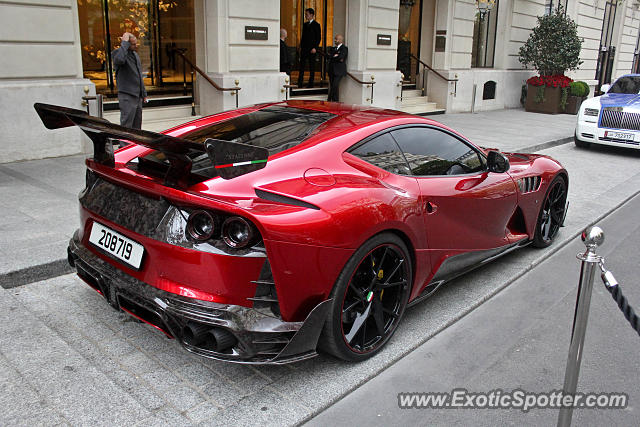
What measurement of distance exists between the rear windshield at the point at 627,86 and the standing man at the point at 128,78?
1082cm

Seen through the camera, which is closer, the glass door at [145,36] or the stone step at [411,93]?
the glass door at [145,36]

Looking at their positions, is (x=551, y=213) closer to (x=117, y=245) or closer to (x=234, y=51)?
(x=117, y=245)

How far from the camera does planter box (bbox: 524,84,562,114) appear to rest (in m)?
19.6

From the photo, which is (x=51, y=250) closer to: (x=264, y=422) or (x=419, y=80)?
(x=264, y=422)

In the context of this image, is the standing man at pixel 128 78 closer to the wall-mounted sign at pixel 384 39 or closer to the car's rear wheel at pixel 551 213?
the car's rear wheel at pixel 551 213

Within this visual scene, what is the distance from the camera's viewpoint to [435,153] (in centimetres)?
413

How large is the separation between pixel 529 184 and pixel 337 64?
34.0 feet

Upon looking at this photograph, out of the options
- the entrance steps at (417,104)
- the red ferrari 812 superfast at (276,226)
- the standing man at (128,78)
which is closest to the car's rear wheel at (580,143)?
the entrance steps at (417,104)

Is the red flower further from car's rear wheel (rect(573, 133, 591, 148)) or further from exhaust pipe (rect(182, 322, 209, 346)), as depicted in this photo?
exhaust pipe (rect(182, 322, 209, 346))

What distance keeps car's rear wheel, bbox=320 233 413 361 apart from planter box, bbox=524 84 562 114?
18135mm

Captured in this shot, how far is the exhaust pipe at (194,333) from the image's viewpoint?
2.82 metres

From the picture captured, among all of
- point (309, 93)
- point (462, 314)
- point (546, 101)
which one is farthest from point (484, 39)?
point (462, 314)

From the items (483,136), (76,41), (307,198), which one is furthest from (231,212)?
(483,136)

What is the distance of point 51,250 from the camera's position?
4855 mm
